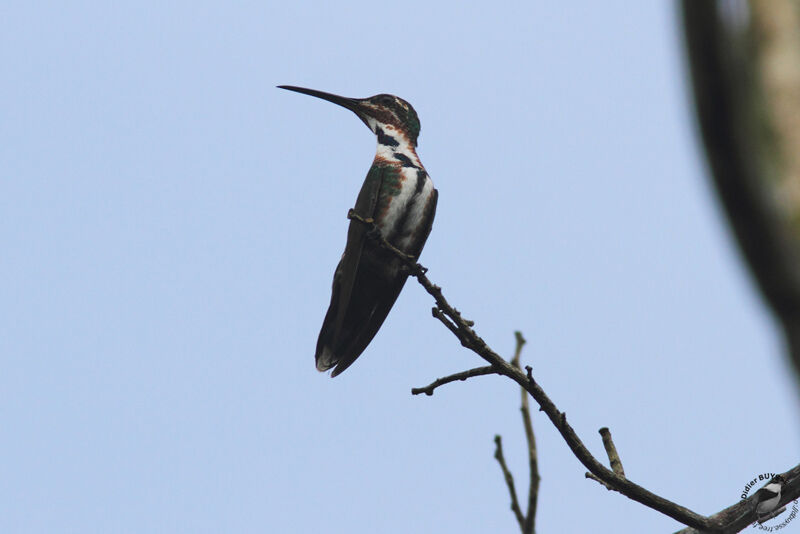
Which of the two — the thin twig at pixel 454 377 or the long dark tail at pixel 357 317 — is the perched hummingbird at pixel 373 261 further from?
the thin twig at pixel 454 377

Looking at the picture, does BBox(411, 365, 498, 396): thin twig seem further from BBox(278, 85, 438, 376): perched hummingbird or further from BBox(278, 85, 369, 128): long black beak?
BBox(278, 85, 369, 128): long black beak

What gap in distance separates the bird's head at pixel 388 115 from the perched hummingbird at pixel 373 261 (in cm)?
95

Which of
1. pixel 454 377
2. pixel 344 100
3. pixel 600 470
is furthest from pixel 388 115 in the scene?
pixel 600 470

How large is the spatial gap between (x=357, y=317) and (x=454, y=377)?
12.3 ft

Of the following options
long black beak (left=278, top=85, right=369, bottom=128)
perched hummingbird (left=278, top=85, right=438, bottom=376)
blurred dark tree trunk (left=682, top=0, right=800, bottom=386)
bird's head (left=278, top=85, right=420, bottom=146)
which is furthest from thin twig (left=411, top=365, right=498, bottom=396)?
long black beak (left=278, top=85, right=369, bottom=128)

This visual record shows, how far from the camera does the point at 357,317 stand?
8.20m

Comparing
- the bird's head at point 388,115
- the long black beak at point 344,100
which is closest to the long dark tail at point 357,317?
the bird's head at point 388,115

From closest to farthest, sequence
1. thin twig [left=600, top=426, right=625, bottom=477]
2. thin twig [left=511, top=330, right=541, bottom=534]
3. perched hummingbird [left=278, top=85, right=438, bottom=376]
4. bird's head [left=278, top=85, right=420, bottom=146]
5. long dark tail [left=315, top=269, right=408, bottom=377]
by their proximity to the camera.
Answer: thin twig [left=511, top=330, right=541, bottom=534]
thin twig [left=600, top=426, right=625, bottom=477]
perched hummingbird [left=278, top=85, right=438, bottom=376]
long dark tail [left=315, top=269, right=408, bottom=377]
bird's head [left=278, top=85, right=420, bottom=146]

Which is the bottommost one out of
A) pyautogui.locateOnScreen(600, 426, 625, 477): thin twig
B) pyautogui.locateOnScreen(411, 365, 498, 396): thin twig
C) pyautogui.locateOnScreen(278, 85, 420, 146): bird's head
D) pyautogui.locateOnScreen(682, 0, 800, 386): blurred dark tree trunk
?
pyautogui.locateOnScreen(600, 426, 625, 477): thin twig

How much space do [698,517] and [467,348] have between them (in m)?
1.40

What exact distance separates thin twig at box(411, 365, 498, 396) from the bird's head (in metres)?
4.91

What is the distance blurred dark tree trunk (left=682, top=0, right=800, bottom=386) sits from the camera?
772 millimetres

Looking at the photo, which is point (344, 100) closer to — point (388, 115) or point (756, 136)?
point (388, 115)

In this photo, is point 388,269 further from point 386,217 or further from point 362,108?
point 362,108
